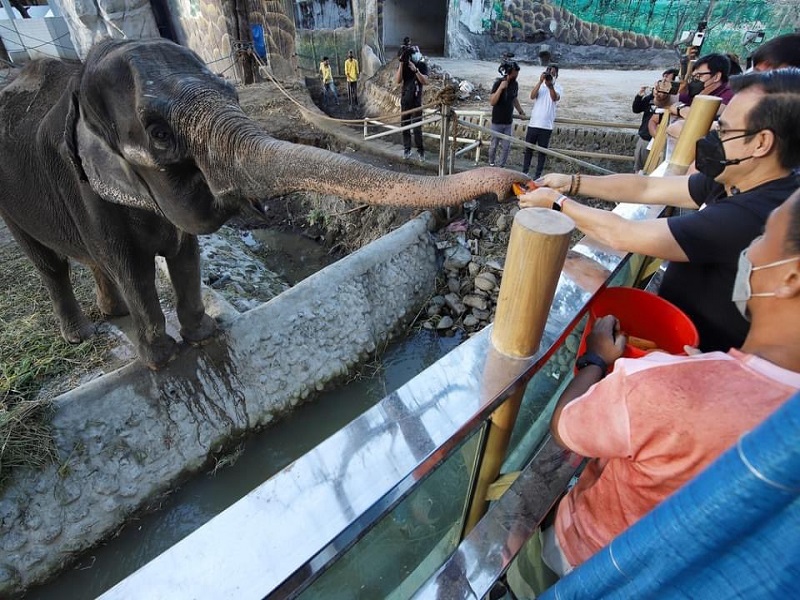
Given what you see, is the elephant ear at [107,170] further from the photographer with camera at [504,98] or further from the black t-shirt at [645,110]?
the black t-shirt at [645,110]

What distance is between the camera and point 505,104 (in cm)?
638

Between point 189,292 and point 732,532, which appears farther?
point 189,292

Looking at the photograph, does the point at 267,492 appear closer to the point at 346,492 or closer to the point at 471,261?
the point at 346,492

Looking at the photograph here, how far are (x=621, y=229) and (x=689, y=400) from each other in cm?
94

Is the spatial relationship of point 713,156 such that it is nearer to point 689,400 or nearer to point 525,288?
point 525,288

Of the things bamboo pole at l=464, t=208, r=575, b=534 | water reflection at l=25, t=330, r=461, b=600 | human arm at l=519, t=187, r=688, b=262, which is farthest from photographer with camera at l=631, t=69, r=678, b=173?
bamboo pole at l=464, t=208, r=575, b=534

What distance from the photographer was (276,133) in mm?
9070

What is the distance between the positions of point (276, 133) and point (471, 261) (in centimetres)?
555

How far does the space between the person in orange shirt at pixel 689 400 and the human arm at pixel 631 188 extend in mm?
1088

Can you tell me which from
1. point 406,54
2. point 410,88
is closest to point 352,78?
point 410,88

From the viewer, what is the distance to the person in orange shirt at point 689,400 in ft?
2.38

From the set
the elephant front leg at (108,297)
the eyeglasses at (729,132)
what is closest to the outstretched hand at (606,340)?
the eyeglasses at (729,132)

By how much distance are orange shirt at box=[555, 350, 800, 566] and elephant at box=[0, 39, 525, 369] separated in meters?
1.05

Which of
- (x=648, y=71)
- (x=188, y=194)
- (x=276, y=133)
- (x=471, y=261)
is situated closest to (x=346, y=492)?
(x=188, y=194)
